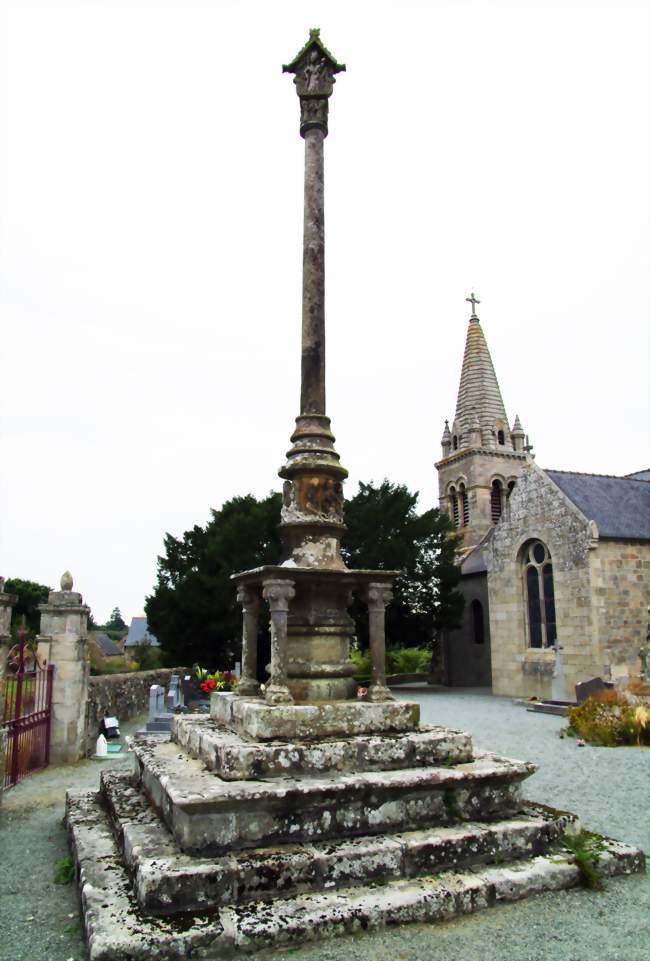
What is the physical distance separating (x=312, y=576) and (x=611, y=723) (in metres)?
7.91

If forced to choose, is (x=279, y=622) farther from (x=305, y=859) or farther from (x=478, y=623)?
(x=478, y=623)

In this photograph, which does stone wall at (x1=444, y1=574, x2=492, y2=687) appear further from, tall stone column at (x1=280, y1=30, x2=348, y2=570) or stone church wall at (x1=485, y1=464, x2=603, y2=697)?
tall stone column at (x1=280, y1=30, x2=348, y2=570)

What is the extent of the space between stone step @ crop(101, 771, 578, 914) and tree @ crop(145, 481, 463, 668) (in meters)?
19.1

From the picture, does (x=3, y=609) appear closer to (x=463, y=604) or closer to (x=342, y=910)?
(x=342, y=910)

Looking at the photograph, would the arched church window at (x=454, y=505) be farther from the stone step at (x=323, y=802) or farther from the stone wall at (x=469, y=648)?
the stone step at (x=323, y=802)

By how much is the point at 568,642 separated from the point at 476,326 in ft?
89.2

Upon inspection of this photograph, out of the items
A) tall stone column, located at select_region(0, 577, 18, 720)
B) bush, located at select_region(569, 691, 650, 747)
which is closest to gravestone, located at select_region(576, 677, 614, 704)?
bush, located at select_region(569, 691, 650, 747)

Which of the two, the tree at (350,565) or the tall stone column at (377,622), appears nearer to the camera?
the tall stone column at (377,622)

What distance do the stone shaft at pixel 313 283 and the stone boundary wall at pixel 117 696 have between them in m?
7.17

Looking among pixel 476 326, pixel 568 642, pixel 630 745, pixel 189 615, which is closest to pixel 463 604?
pixel 568 642

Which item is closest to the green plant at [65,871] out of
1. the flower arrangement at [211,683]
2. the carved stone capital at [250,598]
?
the carved stone capital at [250,598]

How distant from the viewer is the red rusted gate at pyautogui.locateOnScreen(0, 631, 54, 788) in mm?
8234

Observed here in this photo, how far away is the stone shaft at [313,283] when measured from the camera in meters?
6.29

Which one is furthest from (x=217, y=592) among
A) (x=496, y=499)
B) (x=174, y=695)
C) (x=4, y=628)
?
(x=496, y=499)
